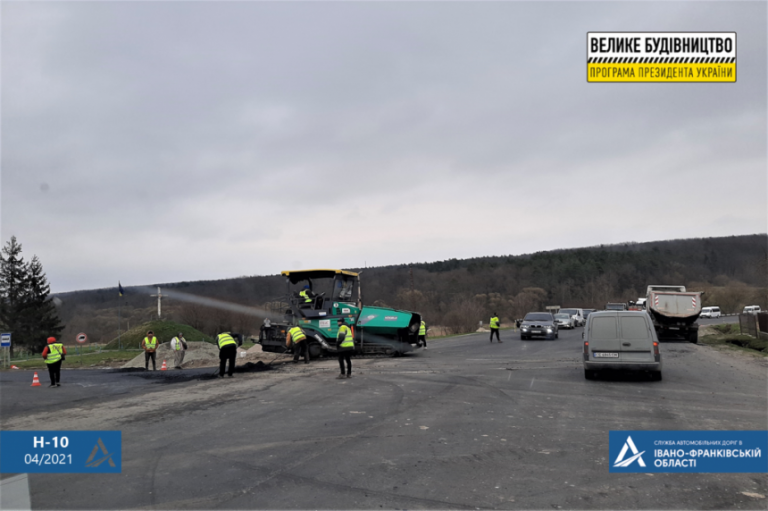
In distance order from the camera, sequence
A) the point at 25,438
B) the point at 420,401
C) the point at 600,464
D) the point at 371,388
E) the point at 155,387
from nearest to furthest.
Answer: the point at 600,464, the point at 25,438, the point at 420,401, the point at 371,388, the point at 155,387

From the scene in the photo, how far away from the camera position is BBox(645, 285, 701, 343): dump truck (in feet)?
90.3

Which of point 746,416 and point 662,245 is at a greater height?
point 662,245

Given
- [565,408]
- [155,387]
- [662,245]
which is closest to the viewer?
[565,408]

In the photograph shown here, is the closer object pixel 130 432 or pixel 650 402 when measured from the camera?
pixel 130 432

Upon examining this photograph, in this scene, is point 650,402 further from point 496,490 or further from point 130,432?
point 130,432

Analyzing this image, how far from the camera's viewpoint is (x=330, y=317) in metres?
21.5

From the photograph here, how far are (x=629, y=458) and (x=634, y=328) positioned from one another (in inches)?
305

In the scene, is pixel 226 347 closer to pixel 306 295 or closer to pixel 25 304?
pixel 306 295

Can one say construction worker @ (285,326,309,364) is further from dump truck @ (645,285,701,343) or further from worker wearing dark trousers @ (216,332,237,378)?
dump truck @ (645,285,701,343)

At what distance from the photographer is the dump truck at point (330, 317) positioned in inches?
845

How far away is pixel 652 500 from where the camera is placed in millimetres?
5590

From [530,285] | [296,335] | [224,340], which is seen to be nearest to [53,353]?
[224,340]

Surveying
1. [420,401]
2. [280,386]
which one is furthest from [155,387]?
[420,401]

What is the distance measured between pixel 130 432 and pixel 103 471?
2312mm
